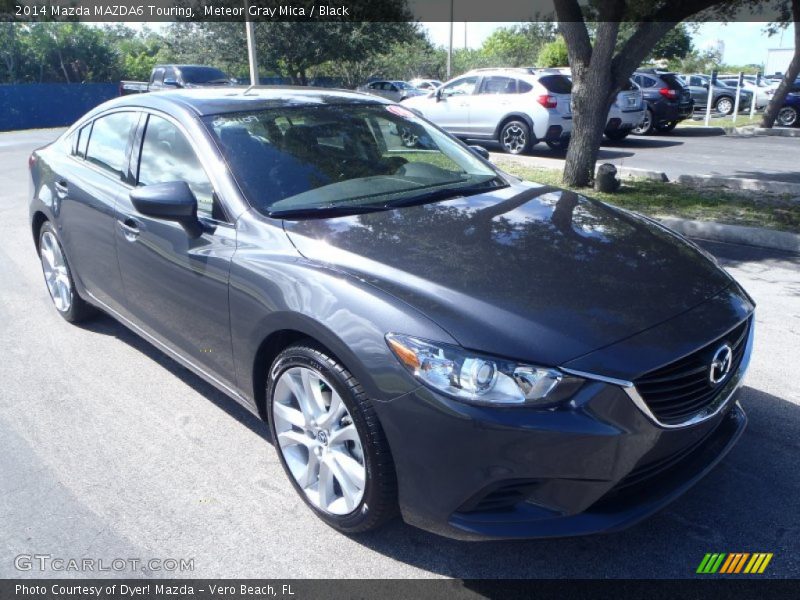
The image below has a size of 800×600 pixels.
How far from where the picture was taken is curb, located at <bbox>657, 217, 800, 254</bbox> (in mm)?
6926

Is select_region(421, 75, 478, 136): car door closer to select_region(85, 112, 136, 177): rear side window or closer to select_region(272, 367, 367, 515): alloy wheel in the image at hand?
select_region(85, 112, 136, 177): rear side window

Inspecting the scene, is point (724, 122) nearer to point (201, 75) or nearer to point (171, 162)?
point (201, 75)

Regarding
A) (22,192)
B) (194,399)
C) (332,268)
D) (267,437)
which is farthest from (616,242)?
(22,192)

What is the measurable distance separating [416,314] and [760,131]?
2032 centimetres

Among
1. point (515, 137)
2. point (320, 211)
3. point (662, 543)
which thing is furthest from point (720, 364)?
point (515, 137)

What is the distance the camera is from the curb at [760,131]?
63.0 ft

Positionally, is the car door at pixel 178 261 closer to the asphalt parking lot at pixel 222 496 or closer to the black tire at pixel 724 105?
the asphalt parking lot at pixel 222 496

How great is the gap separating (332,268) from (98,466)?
1.64 meters

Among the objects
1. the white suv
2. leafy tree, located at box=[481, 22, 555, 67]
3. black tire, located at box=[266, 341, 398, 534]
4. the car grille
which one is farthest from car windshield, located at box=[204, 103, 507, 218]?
leafy tree, located at box=[481, 22, 555, 67]

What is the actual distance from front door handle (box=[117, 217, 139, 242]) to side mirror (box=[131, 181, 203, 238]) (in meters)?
0.56

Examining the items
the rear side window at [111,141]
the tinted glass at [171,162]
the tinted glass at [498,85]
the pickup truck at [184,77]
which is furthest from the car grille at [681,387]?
the pickup truck at [184,77]

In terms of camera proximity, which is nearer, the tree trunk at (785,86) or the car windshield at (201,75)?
the tree trunk at (785,86)

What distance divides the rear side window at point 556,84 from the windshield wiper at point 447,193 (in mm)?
10982

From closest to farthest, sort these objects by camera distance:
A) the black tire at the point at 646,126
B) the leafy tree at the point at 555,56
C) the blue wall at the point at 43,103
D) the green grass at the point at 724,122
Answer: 1. the black tire at the point at 646,126
2. the green grass at the point at 724,122
3. the blue wall at the point at 43,103
4. the leafy tree at the point at 555,56
